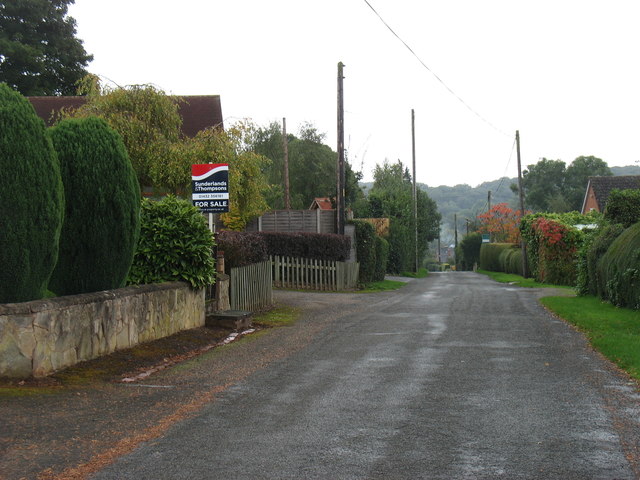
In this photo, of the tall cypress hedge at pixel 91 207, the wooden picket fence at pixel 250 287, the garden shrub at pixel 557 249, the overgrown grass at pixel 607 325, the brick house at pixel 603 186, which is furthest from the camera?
the brick house at pixel 603 186

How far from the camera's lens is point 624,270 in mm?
17594

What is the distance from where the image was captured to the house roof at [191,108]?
31.6 meters

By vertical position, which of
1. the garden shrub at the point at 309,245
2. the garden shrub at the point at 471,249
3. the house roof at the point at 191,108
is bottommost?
the garden shrub at the point at 471,249

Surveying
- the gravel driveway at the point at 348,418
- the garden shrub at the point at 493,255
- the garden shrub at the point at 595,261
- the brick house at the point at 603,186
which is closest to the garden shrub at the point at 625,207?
the garden shrub at the point at 595,261

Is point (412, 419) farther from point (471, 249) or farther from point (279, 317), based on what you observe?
point (471, 249)

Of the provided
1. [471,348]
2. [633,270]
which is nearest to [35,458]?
[471,348]

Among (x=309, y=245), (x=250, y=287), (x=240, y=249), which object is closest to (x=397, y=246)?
(x=309, y=245)

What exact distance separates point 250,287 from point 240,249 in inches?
42.4

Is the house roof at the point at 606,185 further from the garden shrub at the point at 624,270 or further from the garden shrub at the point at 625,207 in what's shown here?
the garden shrub at the point at 624,270

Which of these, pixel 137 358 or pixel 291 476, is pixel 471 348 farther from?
pixel 291 476

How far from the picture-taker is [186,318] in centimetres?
1332

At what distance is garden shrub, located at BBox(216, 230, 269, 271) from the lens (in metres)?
16.5

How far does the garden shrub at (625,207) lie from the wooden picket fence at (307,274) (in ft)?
33.5

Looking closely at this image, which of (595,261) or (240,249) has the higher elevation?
(240,249)
